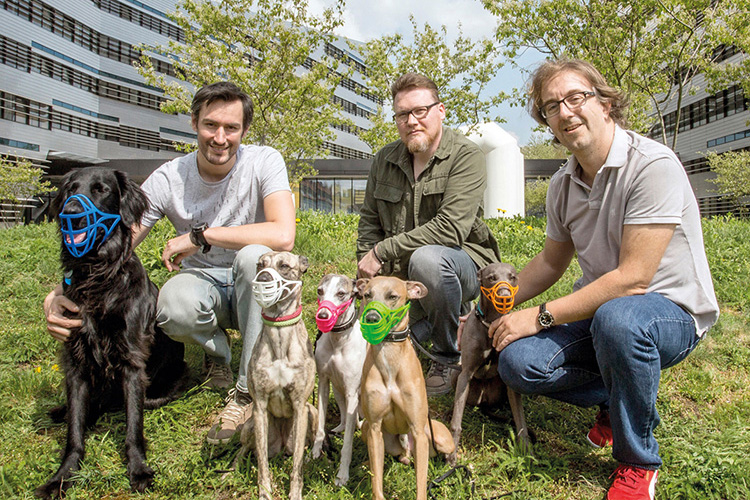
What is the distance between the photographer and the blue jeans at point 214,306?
2.80 metres

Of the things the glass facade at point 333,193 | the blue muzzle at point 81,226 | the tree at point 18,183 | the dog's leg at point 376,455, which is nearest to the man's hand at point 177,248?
the blue muzzle at point 81,226

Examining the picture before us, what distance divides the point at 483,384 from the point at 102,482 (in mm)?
2125

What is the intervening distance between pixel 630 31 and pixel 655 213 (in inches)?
356

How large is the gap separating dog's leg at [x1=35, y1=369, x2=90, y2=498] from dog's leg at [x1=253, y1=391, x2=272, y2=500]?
3.06 ft

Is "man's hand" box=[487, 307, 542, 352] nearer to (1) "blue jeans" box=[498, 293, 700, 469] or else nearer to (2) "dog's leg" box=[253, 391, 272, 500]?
(1) "blue jeans" box=[498, 293, 700, 469]

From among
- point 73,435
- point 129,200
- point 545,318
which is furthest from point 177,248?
point 545,318

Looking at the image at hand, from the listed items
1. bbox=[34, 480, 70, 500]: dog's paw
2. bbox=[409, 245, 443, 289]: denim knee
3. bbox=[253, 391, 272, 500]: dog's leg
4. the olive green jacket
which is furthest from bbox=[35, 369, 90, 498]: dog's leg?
bbox=[409, 245, 443, 289]: denim knee

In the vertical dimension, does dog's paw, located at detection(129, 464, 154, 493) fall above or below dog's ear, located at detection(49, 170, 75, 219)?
below

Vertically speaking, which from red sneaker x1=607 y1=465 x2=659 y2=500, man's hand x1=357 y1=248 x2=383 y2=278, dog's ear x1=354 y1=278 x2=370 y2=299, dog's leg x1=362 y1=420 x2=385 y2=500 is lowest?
red sneaker x1=607 y1=465 x2=659 y2=500

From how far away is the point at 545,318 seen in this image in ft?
7.98

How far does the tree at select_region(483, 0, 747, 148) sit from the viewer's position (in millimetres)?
9164

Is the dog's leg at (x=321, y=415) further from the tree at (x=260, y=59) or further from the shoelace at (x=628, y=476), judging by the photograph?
the tree at (x=260, y=59)

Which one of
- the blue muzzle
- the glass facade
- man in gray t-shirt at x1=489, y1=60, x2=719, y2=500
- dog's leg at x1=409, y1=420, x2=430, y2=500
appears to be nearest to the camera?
dog's leg at x1=409, y1=420, x2=430, y2=500

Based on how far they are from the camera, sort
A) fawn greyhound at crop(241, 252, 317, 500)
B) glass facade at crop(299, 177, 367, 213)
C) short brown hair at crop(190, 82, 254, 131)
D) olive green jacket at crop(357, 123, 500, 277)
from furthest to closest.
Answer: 1. glass facade at crop(299, 177, 367, 213)
2. olive green jacket at crop(357, 123, 500, 277)
3. short brown hair at crop(190, 82, 254, 131)
4. fawn greyhound at crop(241, 252, 317, 500)
